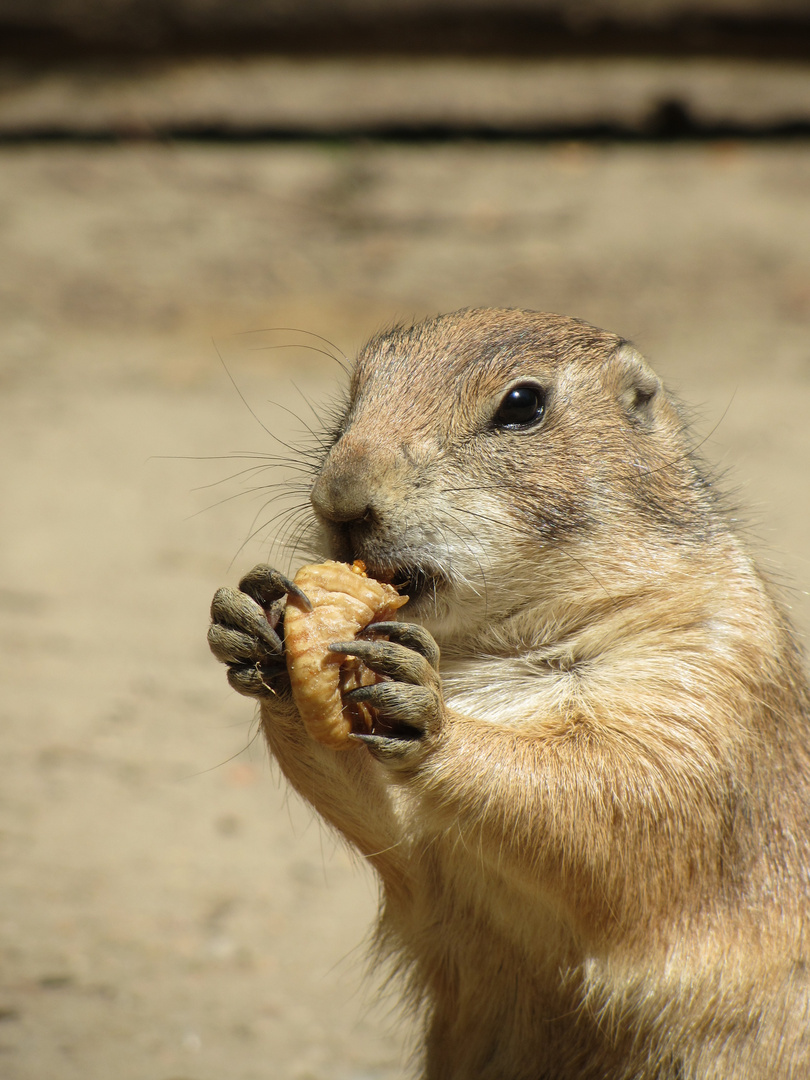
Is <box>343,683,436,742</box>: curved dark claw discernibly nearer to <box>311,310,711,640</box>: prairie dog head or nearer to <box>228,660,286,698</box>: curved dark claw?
<box>228,660,286,698</box>: curved dark claw

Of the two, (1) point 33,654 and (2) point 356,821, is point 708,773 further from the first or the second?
(1) point 33,654

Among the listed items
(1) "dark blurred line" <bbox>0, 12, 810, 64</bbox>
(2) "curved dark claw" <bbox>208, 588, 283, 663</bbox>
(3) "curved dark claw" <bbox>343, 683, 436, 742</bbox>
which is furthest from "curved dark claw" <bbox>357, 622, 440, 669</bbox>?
(1) "dark blurred line" <bbox>0, 12, 810, 64</bbox>

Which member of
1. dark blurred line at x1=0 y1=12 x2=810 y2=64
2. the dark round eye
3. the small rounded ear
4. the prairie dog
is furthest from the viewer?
dark blurred line at x1=0 y1=12 x2=810 y2=64

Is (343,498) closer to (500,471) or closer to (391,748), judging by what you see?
(500,471)

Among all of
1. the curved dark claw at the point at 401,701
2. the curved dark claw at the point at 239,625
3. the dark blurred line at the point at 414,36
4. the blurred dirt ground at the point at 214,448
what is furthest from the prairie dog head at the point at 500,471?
the dark blurred line at the point at 414,36

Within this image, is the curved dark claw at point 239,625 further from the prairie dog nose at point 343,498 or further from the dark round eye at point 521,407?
the dark round eye at point 521,407

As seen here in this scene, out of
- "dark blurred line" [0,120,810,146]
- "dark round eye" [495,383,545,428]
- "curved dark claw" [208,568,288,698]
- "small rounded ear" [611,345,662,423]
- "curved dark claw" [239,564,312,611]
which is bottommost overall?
"curved dark claw" [208,568,288,698]

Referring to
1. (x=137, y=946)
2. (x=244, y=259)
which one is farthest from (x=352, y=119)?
(x=137, y=946)
